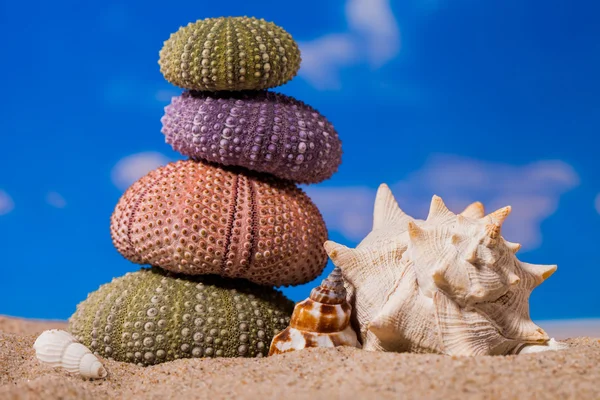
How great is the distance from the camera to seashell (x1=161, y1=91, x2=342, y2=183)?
4.63 metres

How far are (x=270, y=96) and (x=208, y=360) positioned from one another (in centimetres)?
189

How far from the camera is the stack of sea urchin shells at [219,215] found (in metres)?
4.47

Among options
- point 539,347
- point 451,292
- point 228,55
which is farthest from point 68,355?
point 539,347

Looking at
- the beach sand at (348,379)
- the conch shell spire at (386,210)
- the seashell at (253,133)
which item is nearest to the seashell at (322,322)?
the beach sand at (348,379)

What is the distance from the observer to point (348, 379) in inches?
124

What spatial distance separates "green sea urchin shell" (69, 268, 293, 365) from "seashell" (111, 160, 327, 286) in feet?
0.47

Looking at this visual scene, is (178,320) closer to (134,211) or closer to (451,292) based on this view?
(134,211)

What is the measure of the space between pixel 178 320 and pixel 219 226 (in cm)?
65

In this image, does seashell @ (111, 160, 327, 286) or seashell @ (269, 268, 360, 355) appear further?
seashell @ (111, 160, 327, 286)

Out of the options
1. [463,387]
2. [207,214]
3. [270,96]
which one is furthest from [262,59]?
[463,387]

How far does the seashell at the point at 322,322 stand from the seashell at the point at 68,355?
1030 millimetres

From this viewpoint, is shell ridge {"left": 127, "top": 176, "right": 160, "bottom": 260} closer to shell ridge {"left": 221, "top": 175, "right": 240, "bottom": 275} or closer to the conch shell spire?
shell ridge {"left": 221, "top": 175, "right": 240, "bottom": 275}

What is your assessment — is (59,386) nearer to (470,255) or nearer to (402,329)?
(402,329)

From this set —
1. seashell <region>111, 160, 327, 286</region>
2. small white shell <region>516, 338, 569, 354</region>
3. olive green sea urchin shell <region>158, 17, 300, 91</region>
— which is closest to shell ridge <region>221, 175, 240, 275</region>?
seashell <region>111, 160, 327, 286</region>
